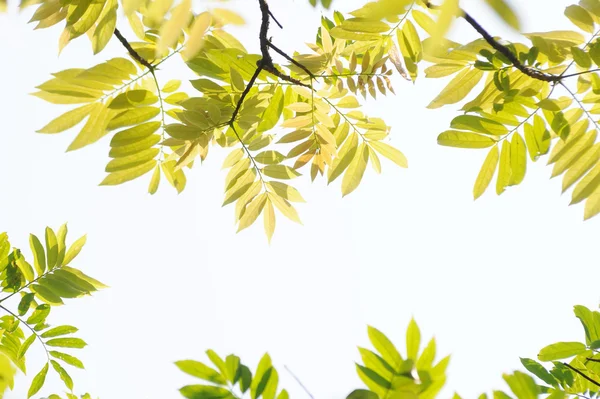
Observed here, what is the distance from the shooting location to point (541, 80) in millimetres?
1708

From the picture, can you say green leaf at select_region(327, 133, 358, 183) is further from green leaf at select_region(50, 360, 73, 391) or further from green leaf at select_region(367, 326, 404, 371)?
green leaf at select_region(50, 360, 73, 391)

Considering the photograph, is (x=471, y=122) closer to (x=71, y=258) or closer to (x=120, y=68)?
(x=120, y=68)

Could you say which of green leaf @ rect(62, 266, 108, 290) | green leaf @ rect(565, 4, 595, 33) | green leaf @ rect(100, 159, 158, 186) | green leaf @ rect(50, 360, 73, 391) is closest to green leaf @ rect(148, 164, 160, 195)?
green leaf @ rect(100, 159, 158, 186)

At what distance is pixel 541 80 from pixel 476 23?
15.0 inches

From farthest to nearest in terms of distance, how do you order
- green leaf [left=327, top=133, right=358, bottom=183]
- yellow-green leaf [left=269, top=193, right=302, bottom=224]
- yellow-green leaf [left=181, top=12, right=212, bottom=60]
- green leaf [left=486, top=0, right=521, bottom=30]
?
yellow-green leaf [left=269, top=193, right=302, bottom=224] → green leaf [left=327, top=133, right=358, bottom=183] → yellow-green leaf [left=181, top=12, right=212, bottom=60] → green leaf [left=486, top=0, right=521, bottom=30]

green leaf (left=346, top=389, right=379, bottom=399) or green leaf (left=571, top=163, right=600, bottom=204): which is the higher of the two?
green leaf (left=571, top=163, right=600, bottom=204)

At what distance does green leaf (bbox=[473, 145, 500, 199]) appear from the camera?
193cm

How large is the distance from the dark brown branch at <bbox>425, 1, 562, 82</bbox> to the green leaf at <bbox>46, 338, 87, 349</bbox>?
2.59 m

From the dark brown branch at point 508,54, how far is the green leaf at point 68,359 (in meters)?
2.63

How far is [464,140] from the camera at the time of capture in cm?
190

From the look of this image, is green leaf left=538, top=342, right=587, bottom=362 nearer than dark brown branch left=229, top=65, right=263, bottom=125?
No

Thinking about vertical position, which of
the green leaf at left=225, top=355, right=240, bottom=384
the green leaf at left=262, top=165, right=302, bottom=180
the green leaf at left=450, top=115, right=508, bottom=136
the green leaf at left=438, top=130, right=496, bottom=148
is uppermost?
the green leaf at left=450, top=115, right=508, bottom=136

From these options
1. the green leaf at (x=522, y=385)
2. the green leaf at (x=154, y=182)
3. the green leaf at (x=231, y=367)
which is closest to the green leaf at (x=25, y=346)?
the green leaf at (x=154, y=182)

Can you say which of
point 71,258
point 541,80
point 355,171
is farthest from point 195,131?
point 71,258
